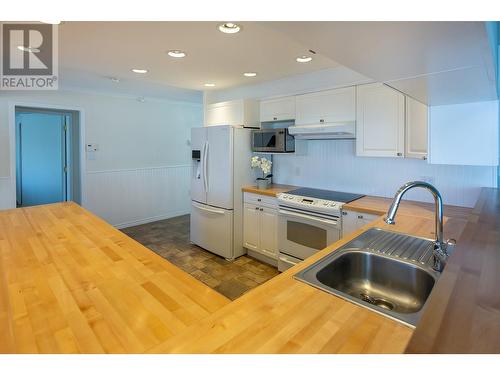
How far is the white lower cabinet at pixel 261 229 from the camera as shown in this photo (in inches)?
132

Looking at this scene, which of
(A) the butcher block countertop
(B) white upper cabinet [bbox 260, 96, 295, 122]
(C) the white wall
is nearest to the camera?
(A) the butcher block countertop

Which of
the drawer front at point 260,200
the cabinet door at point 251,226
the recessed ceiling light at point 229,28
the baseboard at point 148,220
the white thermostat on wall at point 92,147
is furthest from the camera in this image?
the baseboard at point 148,220

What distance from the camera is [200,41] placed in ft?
7.24

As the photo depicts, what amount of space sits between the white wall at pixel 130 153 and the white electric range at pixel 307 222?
3.13 m

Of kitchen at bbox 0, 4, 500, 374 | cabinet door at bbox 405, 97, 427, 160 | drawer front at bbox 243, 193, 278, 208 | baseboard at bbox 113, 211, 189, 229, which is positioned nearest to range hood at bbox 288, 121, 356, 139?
kitchen at bbox 0, 4, 500, 374

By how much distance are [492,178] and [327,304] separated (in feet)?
7.73

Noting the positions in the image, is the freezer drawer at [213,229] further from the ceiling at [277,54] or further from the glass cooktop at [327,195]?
the ceiling at [277,54]

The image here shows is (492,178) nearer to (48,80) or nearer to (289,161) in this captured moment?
(289,161)

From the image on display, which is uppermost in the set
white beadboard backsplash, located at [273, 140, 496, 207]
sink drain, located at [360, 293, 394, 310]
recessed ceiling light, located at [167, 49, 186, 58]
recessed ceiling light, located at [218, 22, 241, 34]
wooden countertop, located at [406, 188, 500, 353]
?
recessed ceiling light, located at [167, 49, 186, 58]

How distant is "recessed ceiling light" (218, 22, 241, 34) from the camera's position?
6.21 ft

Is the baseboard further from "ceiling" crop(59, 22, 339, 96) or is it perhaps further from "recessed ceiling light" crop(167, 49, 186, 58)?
"recessed ceiling light" crop(167, 49, 186, 58)

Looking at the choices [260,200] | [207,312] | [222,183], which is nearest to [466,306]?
[207,312]

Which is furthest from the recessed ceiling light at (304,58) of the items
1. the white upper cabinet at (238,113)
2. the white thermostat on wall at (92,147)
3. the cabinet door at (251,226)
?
the white thermostat on wall at (92,147)
